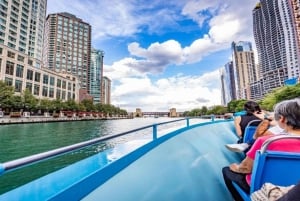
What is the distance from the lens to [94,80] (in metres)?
108

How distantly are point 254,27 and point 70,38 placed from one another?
299 ft

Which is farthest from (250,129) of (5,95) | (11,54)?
(11,54)

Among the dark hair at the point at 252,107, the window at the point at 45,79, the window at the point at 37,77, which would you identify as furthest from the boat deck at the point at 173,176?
the window at the point at 45,79

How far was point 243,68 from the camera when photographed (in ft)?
371

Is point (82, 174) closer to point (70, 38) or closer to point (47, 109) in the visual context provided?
point (47, 109)

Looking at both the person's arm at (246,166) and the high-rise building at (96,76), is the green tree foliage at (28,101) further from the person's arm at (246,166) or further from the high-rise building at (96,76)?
the high-rise building at (96,76)

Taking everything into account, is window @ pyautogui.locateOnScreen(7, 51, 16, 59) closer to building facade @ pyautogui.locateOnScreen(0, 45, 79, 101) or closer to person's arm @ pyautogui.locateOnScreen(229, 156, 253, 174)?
building facade @ pyautogui.locateOnScreen(0, 45, 79, 101)

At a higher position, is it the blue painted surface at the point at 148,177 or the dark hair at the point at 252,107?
the dark hair at the point at 252,107

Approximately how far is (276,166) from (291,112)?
1.35ft

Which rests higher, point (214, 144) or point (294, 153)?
point (294, 153)

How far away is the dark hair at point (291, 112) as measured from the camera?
1.30m

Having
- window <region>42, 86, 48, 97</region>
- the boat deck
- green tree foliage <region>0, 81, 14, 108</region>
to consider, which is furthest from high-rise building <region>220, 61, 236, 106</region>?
the boat deck

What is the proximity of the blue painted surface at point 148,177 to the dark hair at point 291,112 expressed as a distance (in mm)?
1282

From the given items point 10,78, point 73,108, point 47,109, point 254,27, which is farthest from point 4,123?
point 254,27
